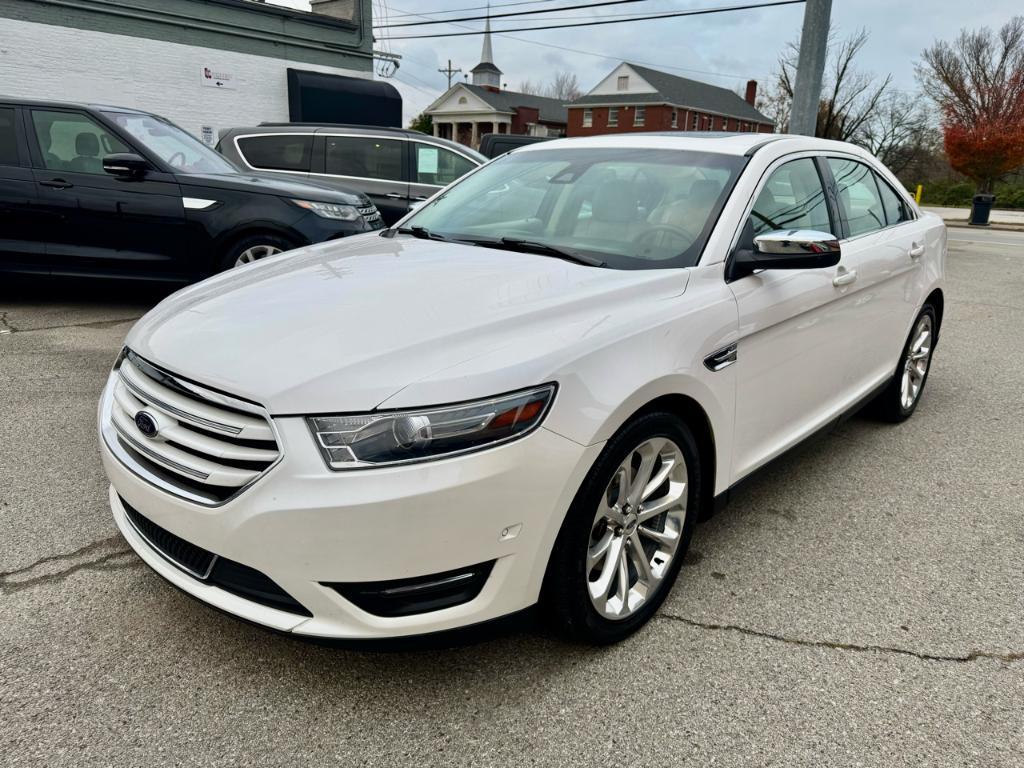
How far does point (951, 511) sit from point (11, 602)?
3870 millimetres

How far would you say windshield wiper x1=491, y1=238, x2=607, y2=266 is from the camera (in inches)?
113

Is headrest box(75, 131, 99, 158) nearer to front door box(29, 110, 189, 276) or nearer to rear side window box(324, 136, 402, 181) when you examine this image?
front door box(29, 110, 189, 276)

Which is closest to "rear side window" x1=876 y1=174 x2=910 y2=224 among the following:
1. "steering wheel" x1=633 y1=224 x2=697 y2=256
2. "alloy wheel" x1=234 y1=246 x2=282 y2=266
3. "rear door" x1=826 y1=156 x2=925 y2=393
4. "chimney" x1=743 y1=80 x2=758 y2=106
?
"rear door" x1=826 y1=156 x2=925 y2=393

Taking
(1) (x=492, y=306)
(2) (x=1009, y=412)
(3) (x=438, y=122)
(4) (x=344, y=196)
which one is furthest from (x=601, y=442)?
(3) (x=438, y=122)

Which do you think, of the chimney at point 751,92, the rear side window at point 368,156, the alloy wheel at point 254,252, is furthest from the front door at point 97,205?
the chimney at point 751,92

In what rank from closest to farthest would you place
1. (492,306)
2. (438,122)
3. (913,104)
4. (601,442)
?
(601,442) < (492,306) < (913,104) < (438,122)

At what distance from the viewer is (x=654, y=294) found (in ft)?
8.48

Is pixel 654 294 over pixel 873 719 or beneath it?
over

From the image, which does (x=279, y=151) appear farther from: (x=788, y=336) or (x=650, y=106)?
(x=650, y=106)

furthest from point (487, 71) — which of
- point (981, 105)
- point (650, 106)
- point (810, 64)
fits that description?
point (810, 64)

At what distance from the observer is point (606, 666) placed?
95.3 inches

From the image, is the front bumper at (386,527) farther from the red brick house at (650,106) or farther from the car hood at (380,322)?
the red brick house at (650,106)

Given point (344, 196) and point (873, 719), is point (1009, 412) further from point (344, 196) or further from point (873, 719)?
point (344, 196)

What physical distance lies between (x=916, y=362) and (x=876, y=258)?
1310mm
